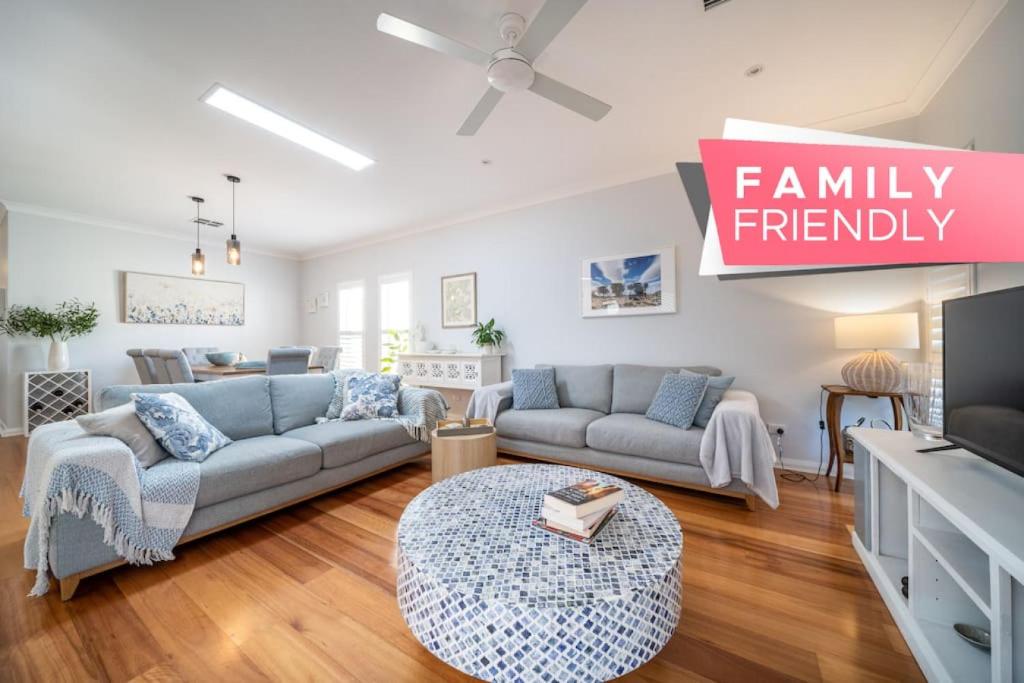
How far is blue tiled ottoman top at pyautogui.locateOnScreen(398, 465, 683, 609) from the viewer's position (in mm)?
948

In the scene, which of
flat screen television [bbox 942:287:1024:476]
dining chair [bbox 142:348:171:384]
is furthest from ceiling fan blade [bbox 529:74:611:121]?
→ dining chair [bbox 142:348:171:384]

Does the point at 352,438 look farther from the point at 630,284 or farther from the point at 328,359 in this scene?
the point at 630,284

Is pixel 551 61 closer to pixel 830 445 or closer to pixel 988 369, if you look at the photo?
pixel 988 369

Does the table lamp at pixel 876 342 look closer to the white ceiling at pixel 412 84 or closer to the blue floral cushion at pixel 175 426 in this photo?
the white ceiling at pixel 412 84

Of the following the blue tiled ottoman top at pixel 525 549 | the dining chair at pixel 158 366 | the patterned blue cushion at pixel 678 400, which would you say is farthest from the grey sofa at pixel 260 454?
the patterned blue cushion at pixel 678 400

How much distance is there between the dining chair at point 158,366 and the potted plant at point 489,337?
2.78 meters

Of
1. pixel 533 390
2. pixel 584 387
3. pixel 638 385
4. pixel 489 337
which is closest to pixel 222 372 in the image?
pixel 489 337

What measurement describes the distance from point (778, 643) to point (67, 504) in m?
2.57

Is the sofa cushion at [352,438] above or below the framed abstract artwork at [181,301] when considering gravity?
below

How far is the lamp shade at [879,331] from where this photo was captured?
2.20 metres

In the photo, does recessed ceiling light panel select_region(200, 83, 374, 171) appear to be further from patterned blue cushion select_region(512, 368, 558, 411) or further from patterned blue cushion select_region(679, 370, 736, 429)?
patterned blue cushion select_region(679, 370, 736, 429)

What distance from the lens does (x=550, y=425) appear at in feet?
9.29

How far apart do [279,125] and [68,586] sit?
2599mm

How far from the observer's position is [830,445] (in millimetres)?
2566
